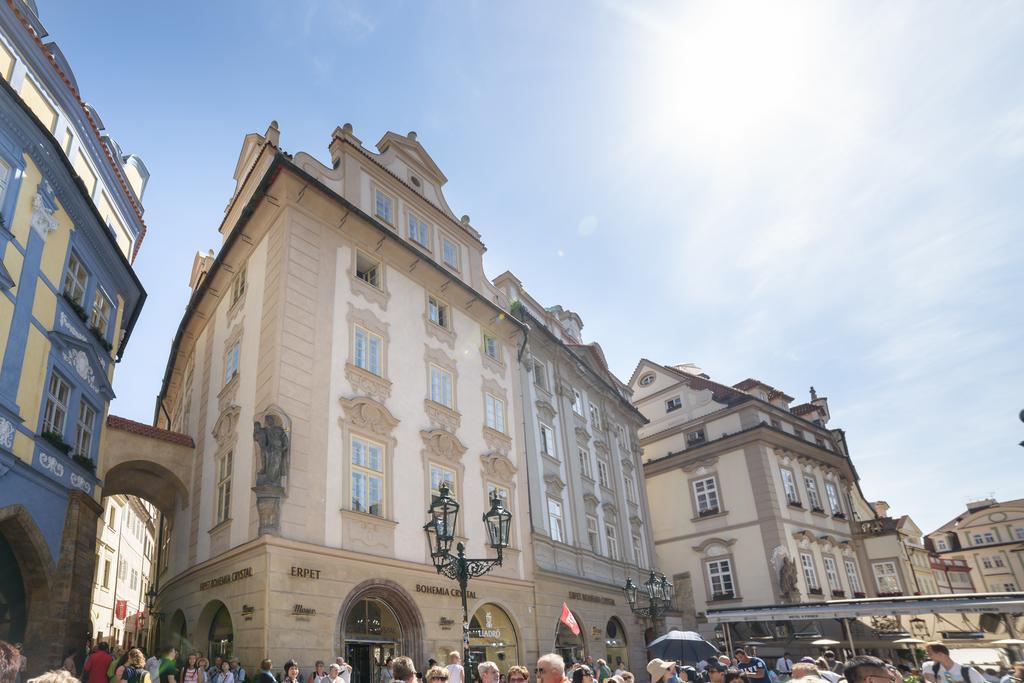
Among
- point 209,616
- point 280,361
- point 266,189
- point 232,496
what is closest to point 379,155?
point 266,189

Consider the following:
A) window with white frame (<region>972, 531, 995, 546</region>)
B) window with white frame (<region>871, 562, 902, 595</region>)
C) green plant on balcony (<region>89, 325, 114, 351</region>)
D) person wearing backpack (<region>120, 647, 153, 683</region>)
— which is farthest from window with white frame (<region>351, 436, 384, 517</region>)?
window with white frame (<region>972, 531, 995, 546</region>)

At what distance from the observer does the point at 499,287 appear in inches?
1201

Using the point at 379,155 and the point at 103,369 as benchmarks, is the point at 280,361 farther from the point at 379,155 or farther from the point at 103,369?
the point at 379,155

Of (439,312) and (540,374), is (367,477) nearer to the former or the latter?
(439,312)

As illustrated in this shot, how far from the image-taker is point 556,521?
26812 mm

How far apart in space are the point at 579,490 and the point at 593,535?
7.27 feet

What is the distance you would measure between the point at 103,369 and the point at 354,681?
11.5 meters

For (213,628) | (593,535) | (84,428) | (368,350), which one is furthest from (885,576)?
(84,428)

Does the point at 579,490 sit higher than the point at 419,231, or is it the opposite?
the point at 419,231

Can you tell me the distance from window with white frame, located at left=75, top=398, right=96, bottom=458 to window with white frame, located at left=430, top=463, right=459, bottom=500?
9.44 m

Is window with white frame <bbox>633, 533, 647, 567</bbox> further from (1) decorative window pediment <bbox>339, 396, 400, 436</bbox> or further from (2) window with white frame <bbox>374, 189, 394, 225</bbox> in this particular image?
(2) window with white frame <bbox>374, 189, 394, 225</bbox>

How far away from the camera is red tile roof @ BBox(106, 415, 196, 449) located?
20.2m

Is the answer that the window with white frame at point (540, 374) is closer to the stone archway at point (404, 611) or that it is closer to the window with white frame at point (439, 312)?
the window with white frame at point (439, 312)

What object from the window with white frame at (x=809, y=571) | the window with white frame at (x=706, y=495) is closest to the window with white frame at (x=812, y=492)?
the window with white frame at (x=809, y=571)
